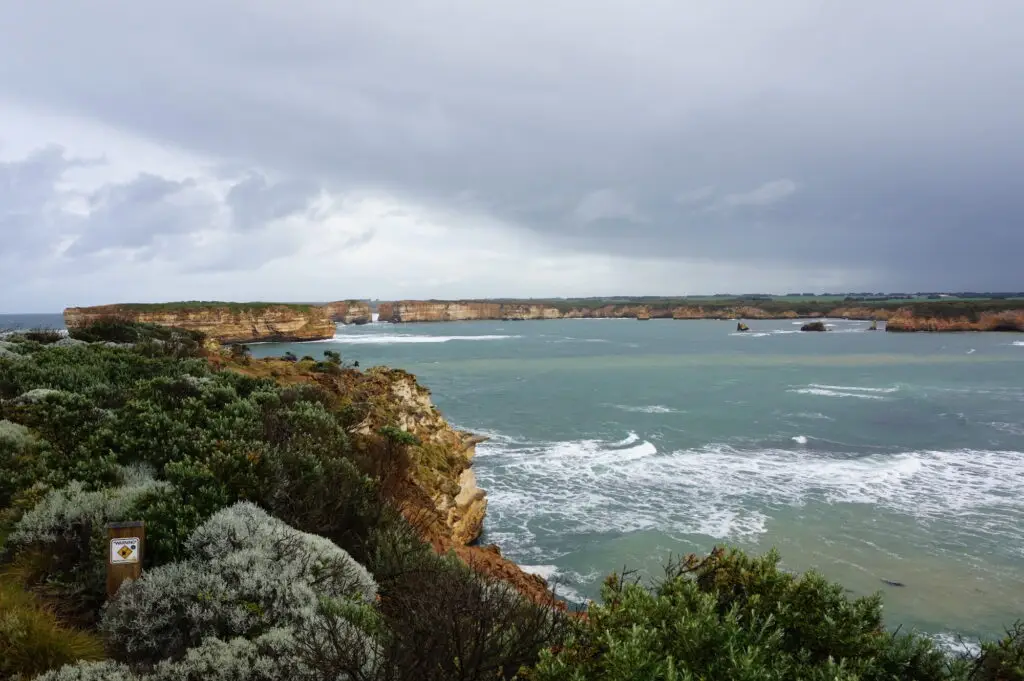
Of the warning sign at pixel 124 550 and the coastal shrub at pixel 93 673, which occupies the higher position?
the warning sign at pixel 124 550

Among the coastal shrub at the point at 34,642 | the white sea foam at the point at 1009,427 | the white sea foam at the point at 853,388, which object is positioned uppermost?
the coastal shrub at the point at 34,642

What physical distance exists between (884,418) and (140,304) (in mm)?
78455

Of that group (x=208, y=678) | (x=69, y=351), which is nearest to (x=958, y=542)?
(x=208, y=678)

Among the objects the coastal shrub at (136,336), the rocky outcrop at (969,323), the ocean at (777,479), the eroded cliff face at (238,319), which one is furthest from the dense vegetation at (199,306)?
the rocky outcrop at (969,323)

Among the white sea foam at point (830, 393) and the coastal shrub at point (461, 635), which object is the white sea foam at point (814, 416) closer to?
the white sea foam at point (830, 393)

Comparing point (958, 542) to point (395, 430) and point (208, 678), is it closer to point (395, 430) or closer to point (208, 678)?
point (395, 430)

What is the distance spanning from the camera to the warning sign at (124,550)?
4945 mm

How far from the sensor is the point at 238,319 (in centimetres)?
7625

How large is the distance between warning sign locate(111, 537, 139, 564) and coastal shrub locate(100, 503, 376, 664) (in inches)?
8.5

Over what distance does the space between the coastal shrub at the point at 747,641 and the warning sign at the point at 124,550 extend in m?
3.71

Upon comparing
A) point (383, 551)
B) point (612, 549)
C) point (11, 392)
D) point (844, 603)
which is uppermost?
point (11, 392)

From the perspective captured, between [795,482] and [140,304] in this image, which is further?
[140,304]

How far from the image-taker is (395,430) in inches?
488

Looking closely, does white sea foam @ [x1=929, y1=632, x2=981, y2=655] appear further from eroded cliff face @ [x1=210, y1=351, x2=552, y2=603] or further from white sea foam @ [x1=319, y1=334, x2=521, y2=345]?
white sea foam @ [x1=319, y1=334, x2=521, y2=345]
